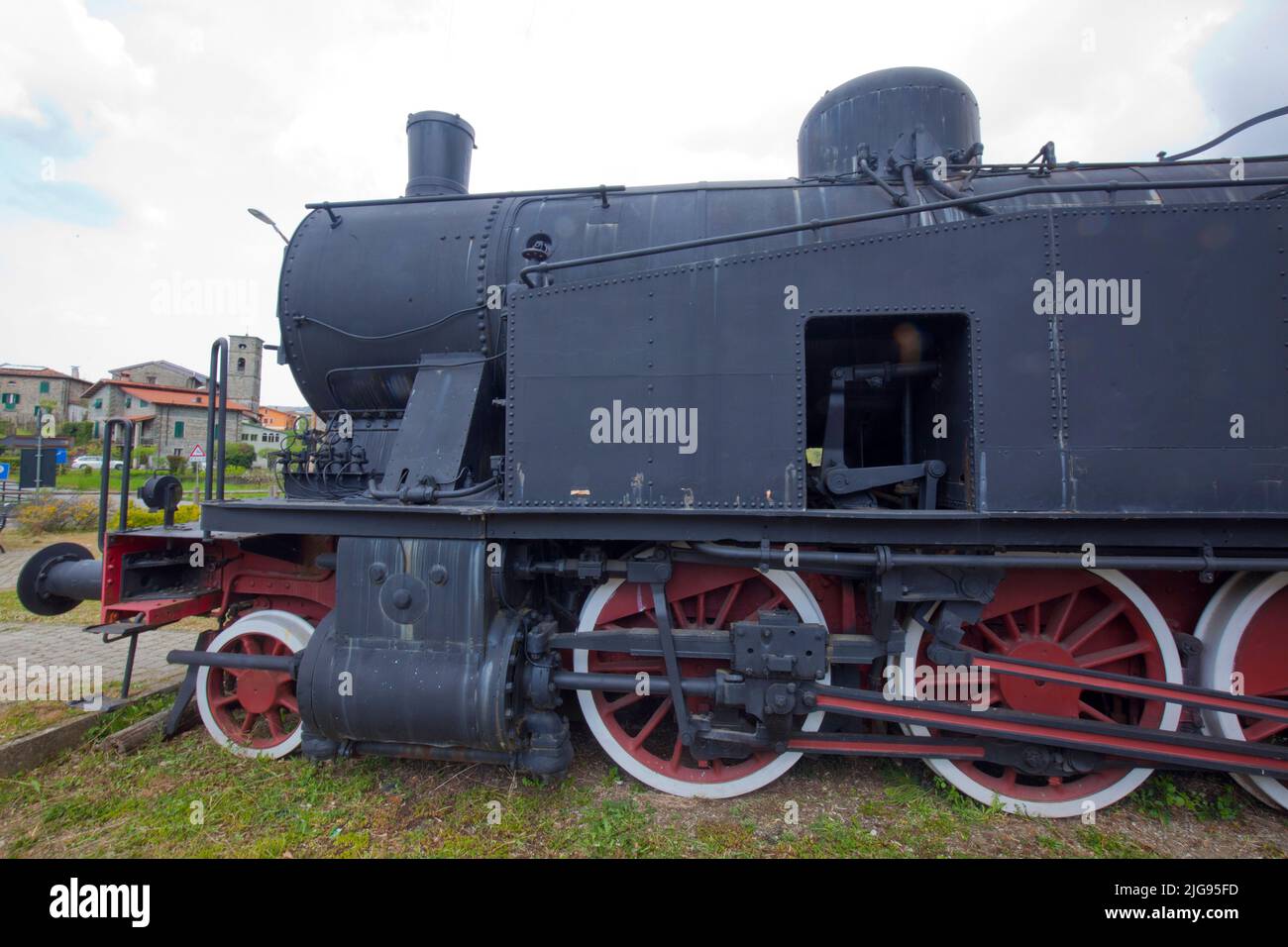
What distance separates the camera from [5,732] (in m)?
3.76

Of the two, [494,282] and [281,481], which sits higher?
[494,282]

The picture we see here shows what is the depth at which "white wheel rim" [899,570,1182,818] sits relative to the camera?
3.08m

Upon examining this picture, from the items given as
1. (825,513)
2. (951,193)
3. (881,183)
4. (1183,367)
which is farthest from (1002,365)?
(881,183)

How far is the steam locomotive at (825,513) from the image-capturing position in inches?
107

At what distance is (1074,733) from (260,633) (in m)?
4.72

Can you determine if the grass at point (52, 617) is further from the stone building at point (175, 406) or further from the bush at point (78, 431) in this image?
the bush at point (78, 431)

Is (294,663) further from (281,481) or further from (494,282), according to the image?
(494,282)

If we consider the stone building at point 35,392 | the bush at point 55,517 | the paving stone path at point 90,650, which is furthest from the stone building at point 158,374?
the paving stone path at point 90,650

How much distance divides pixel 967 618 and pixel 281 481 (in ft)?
14.2

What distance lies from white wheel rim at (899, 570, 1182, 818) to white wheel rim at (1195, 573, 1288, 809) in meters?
0.15

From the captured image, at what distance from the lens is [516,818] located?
3.01m

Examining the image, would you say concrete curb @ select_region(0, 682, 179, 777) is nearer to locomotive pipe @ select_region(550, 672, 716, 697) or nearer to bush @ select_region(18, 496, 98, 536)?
locomotive pipe @ select_region(550, 672, 716, 697)

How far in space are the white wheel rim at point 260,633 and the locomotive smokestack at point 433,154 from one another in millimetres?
3210
